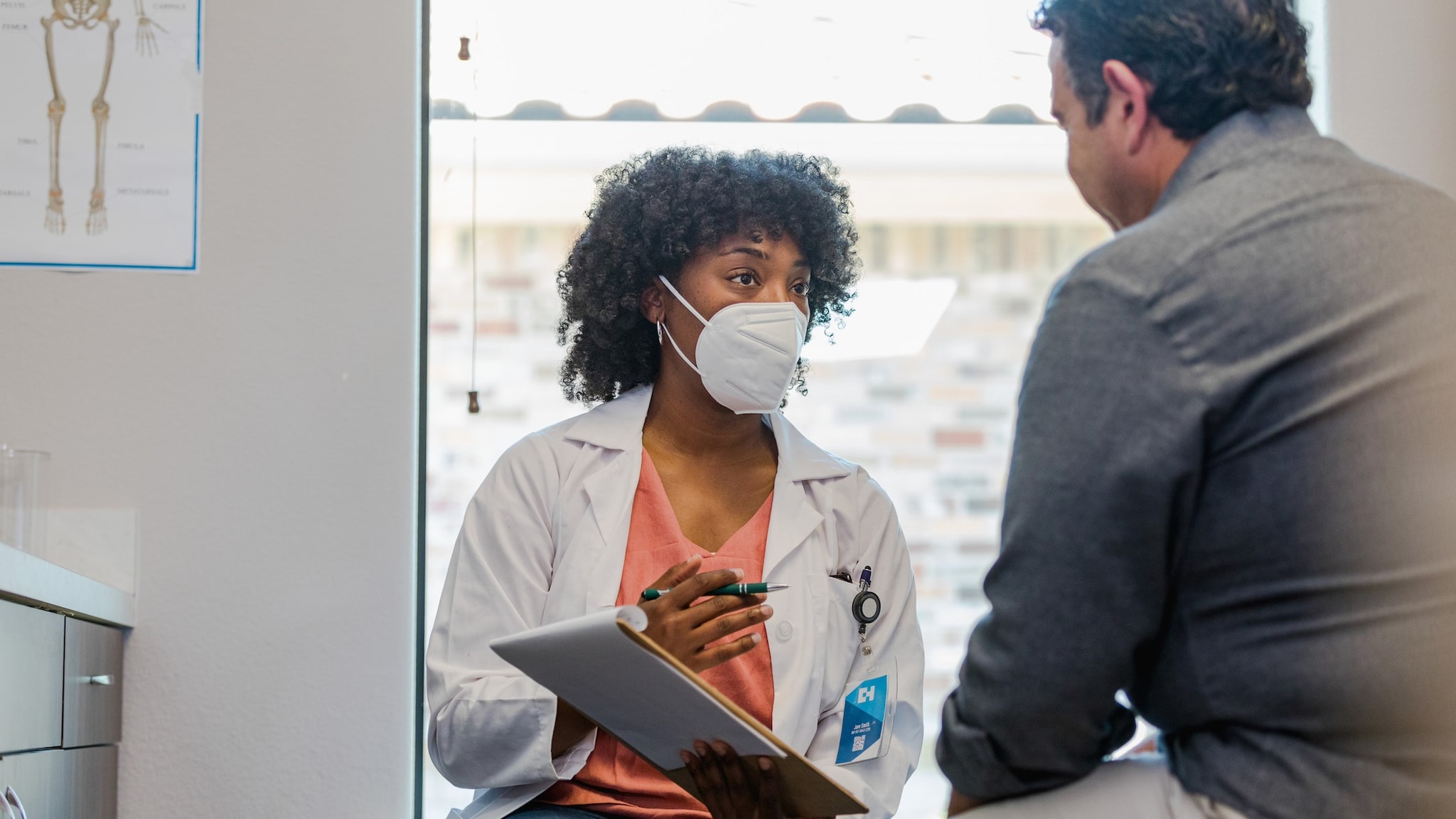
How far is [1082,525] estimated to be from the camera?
107 centimetres

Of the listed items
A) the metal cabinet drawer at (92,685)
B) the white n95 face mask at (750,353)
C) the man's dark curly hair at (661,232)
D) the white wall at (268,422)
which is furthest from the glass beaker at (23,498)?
the white n95 face mask at (750,353)

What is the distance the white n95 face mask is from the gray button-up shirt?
1036mm

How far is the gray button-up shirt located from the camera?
1003 millimetres

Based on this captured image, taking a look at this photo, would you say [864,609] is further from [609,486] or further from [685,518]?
[609,486]

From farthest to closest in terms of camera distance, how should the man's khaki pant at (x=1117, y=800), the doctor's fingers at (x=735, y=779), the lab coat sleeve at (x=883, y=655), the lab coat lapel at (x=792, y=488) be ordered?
the lab coat lapel at (x=792, y=488)
the lab coat sleeve at (x=883, y=655)
the doctor's fingers at (x=735, y=779)
the man's khaki pant at (x=1117, y=800)

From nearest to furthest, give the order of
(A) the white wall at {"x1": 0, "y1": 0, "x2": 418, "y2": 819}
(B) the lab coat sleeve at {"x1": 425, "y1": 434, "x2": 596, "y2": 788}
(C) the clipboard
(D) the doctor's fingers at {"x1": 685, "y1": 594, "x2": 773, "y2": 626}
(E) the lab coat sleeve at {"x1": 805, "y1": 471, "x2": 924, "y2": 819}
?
1. (C) the clipboard
2. (D) the doctor's fingers at {"x1": 685, "y1": 594, "x2": 773, "y2": 626}
3. (B) the lab coat sleeve at {"x1": 425, "y1": 434, "x2": 596, "y2": 788}
4. (E) the lab coat sleeve at {"x1": 805, "y1": 471, "x2": 924, "y2": 819}
5. (A) the white wall at {"x1": 0, "y1": 0, "x2": 418, "y2": 819}

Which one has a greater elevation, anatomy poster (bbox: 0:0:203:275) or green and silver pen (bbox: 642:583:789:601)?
anatomy poster (bbox: 0:0:203:275)

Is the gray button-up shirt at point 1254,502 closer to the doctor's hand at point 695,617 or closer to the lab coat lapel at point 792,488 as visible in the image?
the doctor's hand at point 695,617

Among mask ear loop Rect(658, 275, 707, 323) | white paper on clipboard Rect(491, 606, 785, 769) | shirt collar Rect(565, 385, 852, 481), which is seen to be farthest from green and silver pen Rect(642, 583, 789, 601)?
mask ear loop Rect(658, 275, 707, 323)

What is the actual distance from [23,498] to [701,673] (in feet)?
4.24

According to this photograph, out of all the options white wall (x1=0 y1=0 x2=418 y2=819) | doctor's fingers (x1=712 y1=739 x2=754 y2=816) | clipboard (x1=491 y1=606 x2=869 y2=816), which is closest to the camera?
clipboard (x1=491 y1=606 x2=869 y2=816)

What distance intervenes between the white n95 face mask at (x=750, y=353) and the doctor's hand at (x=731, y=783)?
0.70 meters

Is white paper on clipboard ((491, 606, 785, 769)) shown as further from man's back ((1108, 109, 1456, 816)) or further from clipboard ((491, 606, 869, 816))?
man's back ((1108, 109, 1456, 816))

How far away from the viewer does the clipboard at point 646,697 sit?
1.38 m
